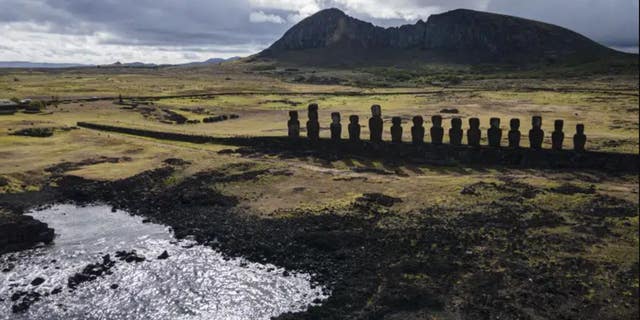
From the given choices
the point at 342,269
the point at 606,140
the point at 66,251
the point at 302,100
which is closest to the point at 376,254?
the point at 342,269

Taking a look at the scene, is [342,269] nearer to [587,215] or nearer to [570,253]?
[570,253]

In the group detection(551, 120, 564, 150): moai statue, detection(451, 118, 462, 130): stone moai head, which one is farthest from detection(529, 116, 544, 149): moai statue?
detection(451, 118, 462, 130): stone moai head

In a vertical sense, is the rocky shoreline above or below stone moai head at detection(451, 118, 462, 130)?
below

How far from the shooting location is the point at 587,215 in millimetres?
27266

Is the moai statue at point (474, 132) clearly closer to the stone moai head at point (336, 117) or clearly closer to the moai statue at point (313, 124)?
the stone moai head at point (336, 117)

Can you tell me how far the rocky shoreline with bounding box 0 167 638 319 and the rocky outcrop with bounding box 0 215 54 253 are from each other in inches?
227

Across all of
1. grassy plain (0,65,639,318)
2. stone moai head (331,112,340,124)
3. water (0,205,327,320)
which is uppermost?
stone moai head (331,112,340,124)

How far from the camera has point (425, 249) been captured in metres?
24.7

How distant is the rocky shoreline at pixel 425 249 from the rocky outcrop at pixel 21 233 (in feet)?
18.9

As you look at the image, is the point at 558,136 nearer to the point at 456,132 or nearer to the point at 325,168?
the point at 456,132

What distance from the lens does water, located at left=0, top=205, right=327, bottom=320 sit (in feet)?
68.7

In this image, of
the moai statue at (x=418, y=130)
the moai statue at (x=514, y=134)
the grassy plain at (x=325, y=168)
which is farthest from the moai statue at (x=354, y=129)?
Answer: the moai statue at (x=514, y=134)

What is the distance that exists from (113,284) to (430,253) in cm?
1361

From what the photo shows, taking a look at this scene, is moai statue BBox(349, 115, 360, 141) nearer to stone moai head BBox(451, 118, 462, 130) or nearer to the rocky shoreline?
stone moai head BBox(451, 118, 462, 130)
